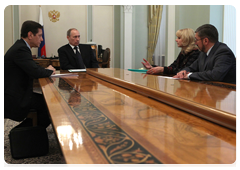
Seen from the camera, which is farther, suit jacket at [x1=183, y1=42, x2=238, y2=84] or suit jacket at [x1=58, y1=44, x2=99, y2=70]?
suit jacket at [x1=58, y1=44, x2=99, y2=70]

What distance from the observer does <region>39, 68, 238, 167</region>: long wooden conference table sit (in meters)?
0.69

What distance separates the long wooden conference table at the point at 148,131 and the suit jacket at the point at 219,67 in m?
1.23

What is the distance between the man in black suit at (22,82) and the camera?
267 centimetres

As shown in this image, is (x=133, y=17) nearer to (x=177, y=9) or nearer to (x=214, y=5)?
(x=177, y=9)

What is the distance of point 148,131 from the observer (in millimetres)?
903

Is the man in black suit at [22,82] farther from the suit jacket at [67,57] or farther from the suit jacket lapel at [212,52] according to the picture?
the suit jacket lapel at [212,52]

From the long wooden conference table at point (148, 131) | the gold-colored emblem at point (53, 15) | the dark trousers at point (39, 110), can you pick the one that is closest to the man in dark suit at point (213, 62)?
the long wooden conference table at point (148, 131)

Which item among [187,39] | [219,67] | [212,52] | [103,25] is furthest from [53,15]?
[219,67]

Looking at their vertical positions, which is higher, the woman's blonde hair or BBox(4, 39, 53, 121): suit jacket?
the woman's blonde hair

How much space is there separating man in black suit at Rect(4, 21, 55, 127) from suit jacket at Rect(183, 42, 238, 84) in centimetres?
187

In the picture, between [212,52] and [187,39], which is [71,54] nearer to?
[187,39]

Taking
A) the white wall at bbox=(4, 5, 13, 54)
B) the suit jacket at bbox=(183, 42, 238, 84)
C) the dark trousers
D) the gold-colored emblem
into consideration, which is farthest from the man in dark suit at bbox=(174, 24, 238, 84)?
the white wall at bbox=(4, 5, 13, 54)

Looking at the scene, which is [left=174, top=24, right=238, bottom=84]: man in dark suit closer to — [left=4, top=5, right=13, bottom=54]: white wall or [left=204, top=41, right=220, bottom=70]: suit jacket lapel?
[left=204, top=41, right=220, bottom=70]: suit jacket lapel

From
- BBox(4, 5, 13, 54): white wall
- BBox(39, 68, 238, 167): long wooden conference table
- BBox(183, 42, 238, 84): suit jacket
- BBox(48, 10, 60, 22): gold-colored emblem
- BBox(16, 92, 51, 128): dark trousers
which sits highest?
BBox(48, 10, 60, 22): gold-colored emblem
